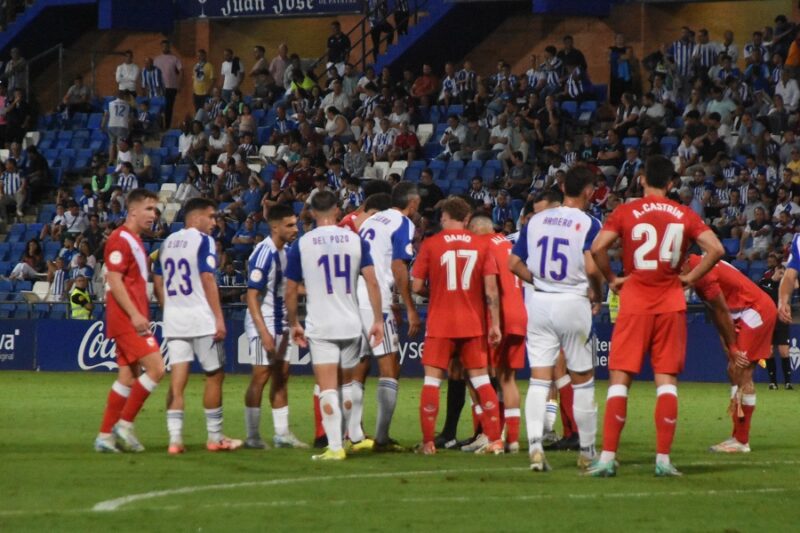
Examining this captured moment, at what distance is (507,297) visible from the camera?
14.0 meters

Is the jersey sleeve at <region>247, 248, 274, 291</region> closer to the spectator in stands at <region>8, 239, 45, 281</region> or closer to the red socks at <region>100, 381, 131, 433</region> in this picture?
the red socks at <region>100, 381, 131, 433</region>

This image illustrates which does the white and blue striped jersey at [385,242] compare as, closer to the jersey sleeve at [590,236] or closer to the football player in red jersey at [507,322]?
the football player in red jersey at [507,322]

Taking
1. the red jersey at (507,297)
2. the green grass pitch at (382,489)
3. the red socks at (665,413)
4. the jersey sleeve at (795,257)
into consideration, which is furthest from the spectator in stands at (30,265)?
the red socks at (665,413)

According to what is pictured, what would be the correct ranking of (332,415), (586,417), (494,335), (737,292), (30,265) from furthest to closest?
1. (30,265)
2. (737,292)
3. (494,335)
4. (332,415)
5. (586,417)

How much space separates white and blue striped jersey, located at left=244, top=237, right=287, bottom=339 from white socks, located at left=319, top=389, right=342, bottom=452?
132 centimetres

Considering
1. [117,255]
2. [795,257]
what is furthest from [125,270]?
[795,257]

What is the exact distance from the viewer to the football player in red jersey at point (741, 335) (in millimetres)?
13586

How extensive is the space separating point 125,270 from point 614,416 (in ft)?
14.9

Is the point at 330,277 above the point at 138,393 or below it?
above

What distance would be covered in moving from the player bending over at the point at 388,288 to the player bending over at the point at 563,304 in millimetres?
1564

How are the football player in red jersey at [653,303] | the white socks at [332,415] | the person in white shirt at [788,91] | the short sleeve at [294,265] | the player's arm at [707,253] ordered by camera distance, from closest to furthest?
the player's arm at [707,253], the football player in red jersey at [653,303], the white socks at [332,415], the short sleeve at [294,265], the person in white shirt at [788,91]

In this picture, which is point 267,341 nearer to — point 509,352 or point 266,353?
point 266,353

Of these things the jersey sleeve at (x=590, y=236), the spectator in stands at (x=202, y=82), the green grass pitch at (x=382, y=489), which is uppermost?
the spectator in stands at (x=202, y=82)

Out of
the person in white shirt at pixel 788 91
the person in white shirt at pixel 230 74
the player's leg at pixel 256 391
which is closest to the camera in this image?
the player's leg at pixel 256 391
